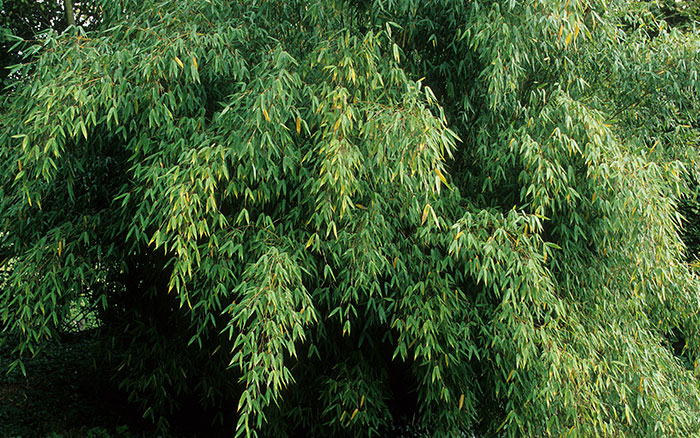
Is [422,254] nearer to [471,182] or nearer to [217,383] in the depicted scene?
[471,182]

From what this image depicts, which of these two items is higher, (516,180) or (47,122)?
(47,122)

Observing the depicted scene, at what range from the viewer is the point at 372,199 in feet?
10.2

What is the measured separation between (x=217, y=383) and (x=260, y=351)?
1.35 m

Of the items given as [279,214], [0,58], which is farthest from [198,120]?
[0,58]

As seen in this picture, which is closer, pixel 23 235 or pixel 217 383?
pixel 23 235

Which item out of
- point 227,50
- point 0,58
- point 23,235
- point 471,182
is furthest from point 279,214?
point 0,58

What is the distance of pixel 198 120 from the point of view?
126 inches

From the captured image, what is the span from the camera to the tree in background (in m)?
2.99

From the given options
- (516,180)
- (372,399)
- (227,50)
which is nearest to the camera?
(227,50)

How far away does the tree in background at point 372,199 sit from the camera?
299 cm

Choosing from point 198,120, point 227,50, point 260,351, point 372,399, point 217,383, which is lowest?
point 217,383

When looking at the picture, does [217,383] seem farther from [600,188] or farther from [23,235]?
[600,188]

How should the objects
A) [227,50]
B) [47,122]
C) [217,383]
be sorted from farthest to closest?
[217,383], [227,50], [47,122]

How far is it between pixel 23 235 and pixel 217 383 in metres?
1.57
